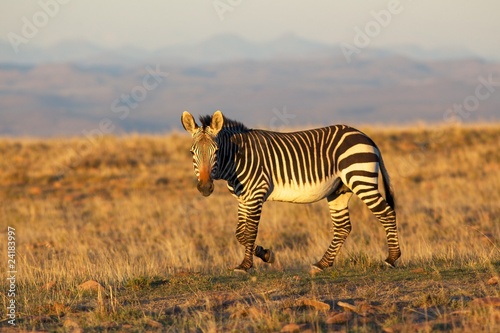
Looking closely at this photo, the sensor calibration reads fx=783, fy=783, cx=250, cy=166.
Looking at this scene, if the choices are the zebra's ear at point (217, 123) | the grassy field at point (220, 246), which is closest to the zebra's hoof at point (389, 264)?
the grassy field at point (220, 246)

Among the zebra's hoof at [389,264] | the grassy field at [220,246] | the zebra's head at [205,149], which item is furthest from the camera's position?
the zebra's hoof at [389,264]

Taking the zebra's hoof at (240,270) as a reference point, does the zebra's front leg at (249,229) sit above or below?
above

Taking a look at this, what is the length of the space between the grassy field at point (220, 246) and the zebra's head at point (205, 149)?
1150 millimetres

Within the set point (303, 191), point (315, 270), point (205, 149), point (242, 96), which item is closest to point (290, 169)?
point (303, 191)

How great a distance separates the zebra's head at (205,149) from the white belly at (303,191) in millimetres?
987

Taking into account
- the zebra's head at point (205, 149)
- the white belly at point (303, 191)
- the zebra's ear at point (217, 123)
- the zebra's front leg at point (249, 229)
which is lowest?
the zebra's front leg at point (249, 229)

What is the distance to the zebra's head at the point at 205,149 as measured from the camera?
9391 millimetres

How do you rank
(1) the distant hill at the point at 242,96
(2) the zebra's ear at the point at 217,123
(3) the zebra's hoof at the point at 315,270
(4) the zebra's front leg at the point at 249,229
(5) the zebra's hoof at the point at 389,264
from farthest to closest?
(1) the distant hill at the point at 242,96 → (4) the zebra's front leg at the point at 249,229 → (5) the zebra's hoof at the point at 389,264 → (2) the zebra's ear at the point at 217,123 → (3) the zebra's hoof at the point at 315,270

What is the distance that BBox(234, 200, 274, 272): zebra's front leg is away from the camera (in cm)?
998

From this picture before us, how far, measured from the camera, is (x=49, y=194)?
2261cm

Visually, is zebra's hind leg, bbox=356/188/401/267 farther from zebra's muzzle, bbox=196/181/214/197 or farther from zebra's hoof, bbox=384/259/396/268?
zebra's muzzle, bbox=196/181/214/197

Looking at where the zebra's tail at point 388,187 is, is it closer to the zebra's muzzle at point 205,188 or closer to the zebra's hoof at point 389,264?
the zebra's hoof at point 389,264

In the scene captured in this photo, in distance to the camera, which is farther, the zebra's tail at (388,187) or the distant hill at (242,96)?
the distant hill at (242,96)

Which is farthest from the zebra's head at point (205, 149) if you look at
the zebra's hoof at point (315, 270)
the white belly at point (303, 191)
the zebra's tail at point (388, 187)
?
the zebra's tail at point (388, 187)
